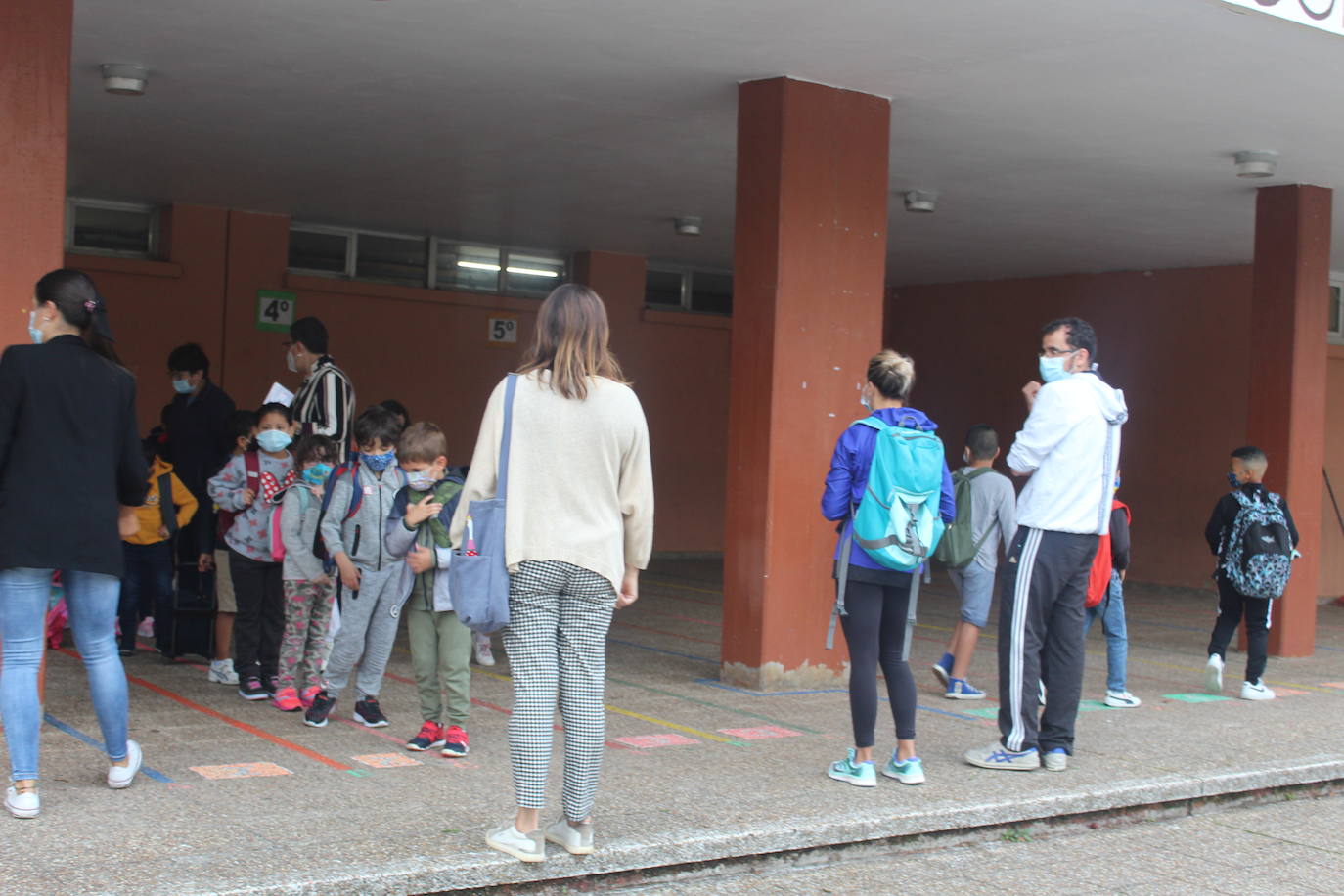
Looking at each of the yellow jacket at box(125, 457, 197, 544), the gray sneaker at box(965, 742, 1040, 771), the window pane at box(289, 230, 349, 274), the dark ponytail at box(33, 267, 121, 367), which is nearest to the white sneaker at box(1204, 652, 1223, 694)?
the gray sneaker at box(965, 742, 1040, 771)

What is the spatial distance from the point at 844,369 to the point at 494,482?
431 cm

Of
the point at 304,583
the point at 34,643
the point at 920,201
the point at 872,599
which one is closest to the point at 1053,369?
the point at 872,599

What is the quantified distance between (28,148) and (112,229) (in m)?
8.13

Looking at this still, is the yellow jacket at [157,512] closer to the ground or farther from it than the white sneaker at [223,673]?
farther from it

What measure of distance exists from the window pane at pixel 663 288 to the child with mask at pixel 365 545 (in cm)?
1067

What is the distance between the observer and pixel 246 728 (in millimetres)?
6469

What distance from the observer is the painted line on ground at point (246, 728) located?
578 centimetres

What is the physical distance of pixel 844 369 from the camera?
8352 millimetres

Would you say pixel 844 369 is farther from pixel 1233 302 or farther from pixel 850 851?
pixel 1233 302

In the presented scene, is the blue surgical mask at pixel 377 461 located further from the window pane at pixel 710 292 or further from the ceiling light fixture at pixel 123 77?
the window pane at pixel 710 292

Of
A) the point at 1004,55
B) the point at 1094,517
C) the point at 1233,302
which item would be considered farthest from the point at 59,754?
the point at 1233,302

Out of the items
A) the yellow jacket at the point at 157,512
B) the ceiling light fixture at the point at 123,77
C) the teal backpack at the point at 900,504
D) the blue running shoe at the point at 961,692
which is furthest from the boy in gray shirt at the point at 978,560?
the ceiling light fixture at the point at 123,77

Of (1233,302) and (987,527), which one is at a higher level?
(1233,302)

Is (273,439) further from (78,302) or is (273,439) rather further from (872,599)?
(872,599)
